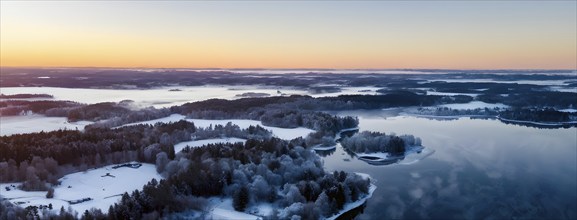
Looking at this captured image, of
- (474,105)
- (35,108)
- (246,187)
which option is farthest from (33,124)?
(474,105)

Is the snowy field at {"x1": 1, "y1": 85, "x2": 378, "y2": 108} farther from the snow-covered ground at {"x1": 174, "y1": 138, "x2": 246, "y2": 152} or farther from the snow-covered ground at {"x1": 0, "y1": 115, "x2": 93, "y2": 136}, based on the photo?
the snow-covered ground at {"x1": 174, "y1": 138, "x2": 246, "y2": 152}

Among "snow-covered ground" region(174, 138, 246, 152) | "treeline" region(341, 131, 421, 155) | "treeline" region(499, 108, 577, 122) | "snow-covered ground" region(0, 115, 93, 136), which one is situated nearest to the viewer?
"treeline" region(341, 131, 421, 155)

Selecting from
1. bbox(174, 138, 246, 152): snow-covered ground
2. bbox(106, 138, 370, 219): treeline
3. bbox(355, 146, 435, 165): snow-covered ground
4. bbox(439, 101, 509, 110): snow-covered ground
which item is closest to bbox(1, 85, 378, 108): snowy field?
bbox(439, 101, 509, 110): snow-covered ground

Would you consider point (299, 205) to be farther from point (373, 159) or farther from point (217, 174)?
point (373, 159)

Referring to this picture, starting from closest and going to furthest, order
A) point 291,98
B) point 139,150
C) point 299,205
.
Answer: point 299,205 < point 139,150 < point 291,98

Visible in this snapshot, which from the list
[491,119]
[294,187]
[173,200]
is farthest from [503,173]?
[491,119]

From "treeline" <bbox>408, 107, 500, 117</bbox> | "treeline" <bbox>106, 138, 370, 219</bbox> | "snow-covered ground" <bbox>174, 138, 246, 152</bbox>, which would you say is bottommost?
"treeline" <bbox>408, 107, 500, 117</bbox>
